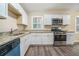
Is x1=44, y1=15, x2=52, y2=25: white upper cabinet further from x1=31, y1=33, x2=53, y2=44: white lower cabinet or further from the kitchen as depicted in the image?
x1=31, y1=33, x2=53, y2=44: white lower cabinet

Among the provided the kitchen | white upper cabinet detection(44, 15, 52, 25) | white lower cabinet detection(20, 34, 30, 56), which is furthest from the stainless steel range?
white lower cabinet detection(20, 34, 30, 56)

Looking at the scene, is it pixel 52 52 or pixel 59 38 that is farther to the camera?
pixel 59 38

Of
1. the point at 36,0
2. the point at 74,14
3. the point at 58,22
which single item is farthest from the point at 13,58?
the point at 74,14

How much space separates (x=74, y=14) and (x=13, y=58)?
774 cm

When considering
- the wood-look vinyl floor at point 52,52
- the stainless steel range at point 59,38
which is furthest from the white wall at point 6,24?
the stainless steel range at point 59,38

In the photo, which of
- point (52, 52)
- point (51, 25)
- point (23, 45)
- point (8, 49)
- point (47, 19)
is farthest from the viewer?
point (51, 25)

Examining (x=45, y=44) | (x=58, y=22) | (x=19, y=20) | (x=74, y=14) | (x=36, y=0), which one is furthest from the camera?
(x=74, y=14)

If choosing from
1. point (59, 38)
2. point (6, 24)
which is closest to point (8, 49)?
point (6, 24)

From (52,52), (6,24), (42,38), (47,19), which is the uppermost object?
(47,19)

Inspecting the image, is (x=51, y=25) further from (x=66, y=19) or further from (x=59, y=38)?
(x=59, y=38)

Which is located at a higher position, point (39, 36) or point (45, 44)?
Result: point (39, 36)

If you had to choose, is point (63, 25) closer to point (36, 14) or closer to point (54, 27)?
point (54, 27)

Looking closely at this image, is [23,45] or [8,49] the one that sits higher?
[8,49]

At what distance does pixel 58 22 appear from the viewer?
7453mm
